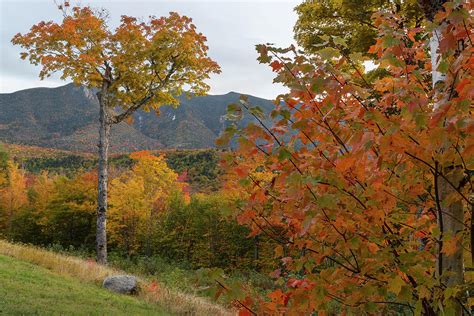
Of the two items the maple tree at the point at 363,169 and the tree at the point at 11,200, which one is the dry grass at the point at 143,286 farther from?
the tree at the point at 11,200

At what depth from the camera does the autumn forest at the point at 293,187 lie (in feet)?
5.51

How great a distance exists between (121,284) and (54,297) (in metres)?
2.38

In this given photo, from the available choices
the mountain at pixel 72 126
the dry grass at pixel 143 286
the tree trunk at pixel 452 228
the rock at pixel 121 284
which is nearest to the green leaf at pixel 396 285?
the tree trunk at pixel 452 228

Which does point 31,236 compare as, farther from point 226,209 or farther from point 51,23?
point 226,209

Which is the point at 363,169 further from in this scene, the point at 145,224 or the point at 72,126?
the point at 72,126

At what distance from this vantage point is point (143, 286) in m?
10.2

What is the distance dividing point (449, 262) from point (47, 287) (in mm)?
8528

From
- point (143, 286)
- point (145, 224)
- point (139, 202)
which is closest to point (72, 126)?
point (145, 224)

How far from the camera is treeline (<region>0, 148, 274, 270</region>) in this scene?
24223mm

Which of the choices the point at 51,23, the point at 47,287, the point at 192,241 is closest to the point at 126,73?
the point at 51,23

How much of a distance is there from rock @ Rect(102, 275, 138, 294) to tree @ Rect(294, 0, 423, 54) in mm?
7996

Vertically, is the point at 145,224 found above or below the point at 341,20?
below

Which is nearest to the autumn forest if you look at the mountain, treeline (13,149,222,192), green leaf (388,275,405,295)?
green leaf (388,275,405,295)

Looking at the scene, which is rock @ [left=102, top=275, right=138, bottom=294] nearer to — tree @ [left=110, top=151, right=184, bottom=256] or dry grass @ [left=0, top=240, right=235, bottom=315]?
dry grass @ [left=0, top=240, right=235, bottom=315]
